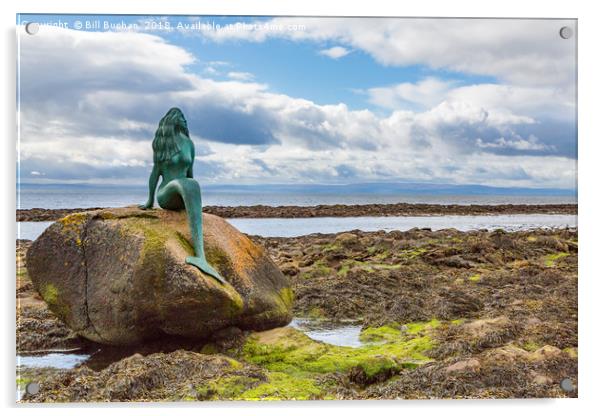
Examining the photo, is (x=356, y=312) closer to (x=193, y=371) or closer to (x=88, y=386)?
(x=193, y=371)

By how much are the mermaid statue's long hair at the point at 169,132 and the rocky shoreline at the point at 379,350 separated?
227cm

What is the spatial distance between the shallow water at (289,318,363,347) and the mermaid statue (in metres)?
1.91

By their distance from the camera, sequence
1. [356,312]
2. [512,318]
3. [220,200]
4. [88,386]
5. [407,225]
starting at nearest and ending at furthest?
[88,386], [512,318], [356,312], [220,200], [407,225]

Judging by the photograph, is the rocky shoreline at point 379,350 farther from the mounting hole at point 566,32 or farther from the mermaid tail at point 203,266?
the mounting hole at point 566,32

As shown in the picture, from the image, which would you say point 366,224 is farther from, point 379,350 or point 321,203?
point 379,350

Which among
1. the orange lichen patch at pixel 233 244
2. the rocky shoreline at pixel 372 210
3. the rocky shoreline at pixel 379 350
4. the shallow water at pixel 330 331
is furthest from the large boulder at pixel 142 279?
the rocky shoreline at pixel 372 210

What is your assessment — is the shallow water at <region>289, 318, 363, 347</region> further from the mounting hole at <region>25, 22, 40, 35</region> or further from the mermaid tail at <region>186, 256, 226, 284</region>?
the mounting hole at <region>25, 22, 40, 35</region>

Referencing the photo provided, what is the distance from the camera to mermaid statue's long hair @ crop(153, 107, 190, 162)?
27.3ft

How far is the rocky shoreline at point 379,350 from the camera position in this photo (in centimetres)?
762

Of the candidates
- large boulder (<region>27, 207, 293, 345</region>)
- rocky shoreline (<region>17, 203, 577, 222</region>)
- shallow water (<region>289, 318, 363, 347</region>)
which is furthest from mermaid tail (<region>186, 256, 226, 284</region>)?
rocky shoreline (<region>17, 203, 577, 222</region>)

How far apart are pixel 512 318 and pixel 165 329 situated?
459cm
